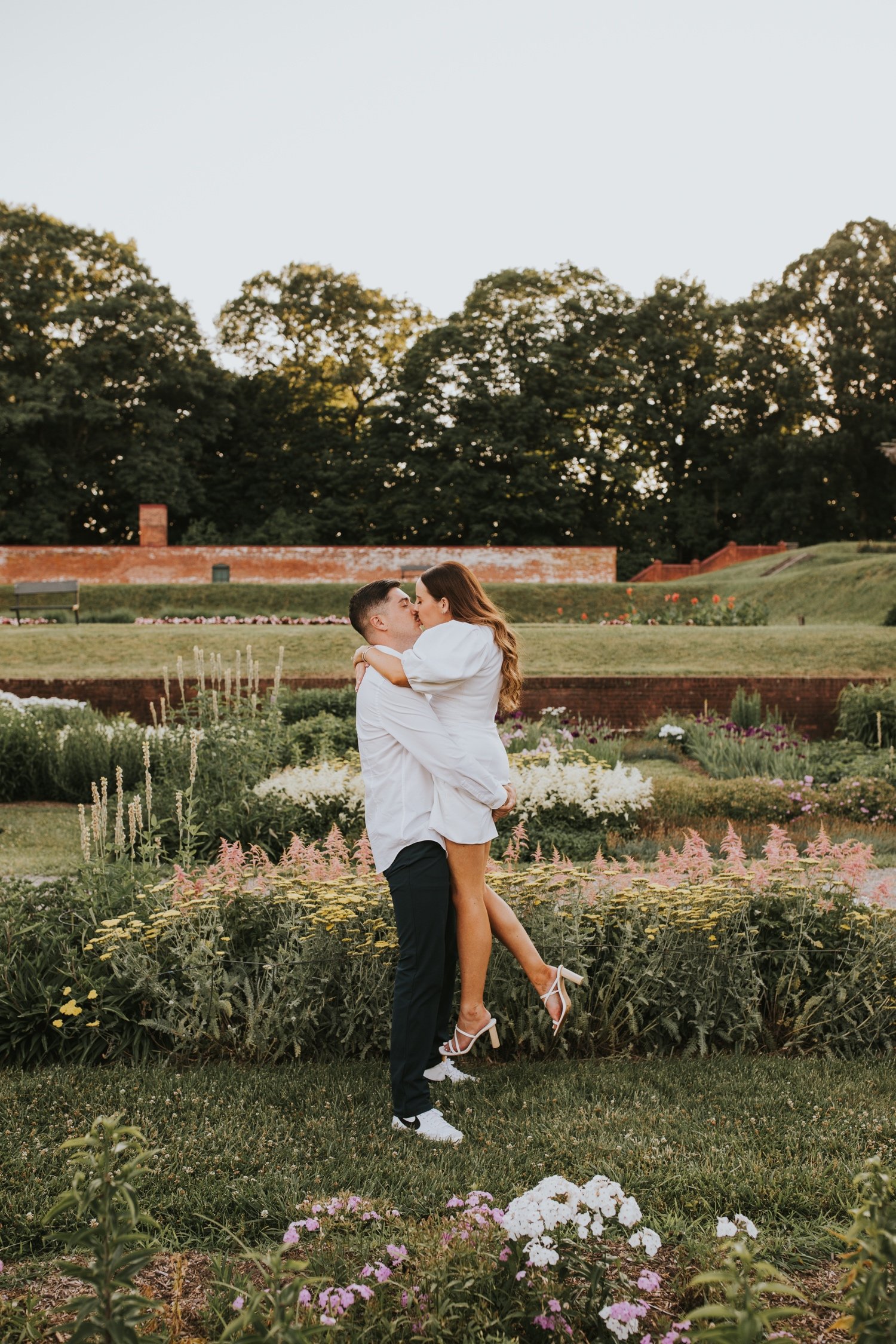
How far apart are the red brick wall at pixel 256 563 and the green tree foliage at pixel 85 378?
5.95 meters

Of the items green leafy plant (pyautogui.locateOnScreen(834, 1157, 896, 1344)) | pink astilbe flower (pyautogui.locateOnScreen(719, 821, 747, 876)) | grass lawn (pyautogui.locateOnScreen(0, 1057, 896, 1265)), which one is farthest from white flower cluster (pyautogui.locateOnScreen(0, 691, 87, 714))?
green leafy plant (pyautogui.locateOnScreen(834, 1157, 896, 1344))

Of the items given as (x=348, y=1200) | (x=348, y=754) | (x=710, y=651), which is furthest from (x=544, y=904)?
(x=710, y=651)

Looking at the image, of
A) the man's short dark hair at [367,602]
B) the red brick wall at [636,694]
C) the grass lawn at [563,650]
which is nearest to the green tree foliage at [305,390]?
the grass lawn at [563,650]

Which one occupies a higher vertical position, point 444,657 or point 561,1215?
point 444,657

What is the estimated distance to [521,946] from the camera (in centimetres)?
352

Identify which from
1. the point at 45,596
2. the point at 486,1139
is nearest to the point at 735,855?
the point at 486,1139

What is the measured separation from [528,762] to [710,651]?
20.7 ft

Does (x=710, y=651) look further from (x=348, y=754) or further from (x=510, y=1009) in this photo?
(x=510, y=1009)

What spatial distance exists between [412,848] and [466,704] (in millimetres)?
476

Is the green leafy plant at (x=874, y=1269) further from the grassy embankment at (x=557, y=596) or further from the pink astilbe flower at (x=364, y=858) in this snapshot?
the grassy embankment at (x=557, y=596)

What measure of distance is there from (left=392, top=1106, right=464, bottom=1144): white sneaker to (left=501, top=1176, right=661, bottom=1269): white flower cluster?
871mm

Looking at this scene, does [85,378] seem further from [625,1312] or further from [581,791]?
[625,1312]

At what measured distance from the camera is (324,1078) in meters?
3.55

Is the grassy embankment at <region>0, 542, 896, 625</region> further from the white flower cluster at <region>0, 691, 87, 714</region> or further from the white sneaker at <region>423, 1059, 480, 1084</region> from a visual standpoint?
the white sneaker at <region>423, 1059, 480, 1084</region>
